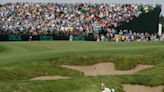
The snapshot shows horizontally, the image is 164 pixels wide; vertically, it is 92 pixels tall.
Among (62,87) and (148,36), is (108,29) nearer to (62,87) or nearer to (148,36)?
(148,36)

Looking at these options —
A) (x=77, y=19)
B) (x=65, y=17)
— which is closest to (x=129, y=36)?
(x=77, y=19)

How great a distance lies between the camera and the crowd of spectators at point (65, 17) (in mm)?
58562

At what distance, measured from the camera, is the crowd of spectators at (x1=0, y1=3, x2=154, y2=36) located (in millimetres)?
58562

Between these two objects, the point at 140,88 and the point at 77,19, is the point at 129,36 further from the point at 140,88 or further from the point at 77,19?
the point at 140,88

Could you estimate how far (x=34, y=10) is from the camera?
211 feet

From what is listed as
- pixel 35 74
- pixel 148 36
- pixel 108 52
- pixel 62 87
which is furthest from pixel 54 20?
pixel 62 87

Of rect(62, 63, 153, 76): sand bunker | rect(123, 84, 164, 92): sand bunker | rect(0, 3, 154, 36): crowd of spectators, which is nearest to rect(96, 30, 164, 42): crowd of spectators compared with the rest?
rect(0, 3, 154, 36): crowd of spectators

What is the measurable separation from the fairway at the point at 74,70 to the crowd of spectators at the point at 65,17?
22.3 metres

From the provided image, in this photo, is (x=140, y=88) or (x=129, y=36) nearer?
(x=140, y=88)

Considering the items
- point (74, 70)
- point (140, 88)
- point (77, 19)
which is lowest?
point (140, 88)

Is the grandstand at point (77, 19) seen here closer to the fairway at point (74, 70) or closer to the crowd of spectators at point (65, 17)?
the crowd of spectators at point (65, 17)

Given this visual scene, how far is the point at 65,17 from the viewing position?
204 ft

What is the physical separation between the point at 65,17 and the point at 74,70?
33.7m

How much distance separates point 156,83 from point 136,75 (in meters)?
1.28
